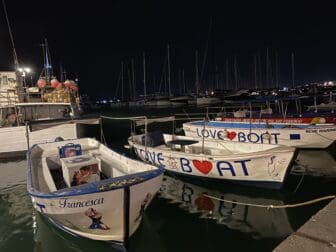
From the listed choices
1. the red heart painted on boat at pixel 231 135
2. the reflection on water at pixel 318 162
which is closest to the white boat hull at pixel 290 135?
the red heart painted on boat at pixel 231 135

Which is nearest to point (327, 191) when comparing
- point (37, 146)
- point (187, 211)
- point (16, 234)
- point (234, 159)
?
point (234, 159)

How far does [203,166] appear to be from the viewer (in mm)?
10172

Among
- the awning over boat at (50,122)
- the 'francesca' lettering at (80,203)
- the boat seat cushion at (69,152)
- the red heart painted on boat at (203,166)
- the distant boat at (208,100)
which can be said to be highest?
the distant boat at (208,100)

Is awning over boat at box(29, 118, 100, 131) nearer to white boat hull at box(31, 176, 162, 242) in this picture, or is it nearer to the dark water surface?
the dark water surface

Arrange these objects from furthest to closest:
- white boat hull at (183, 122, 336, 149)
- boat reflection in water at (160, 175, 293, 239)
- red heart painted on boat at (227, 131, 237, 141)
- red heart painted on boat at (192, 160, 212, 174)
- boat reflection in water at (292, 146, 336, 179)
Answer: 1. red heart painted on boat at (227, 131, 237, 141)
2. white boat hull at (183, 122, 336, 149)
3. boat reflection in water at (292, 146, 336, 179)
4. red heart painted on boat at (192, 160, 212, 174)
5. boat reflection in water at (160, 175, 293, 239)

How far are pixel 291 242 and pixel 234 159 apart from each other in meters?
6.47

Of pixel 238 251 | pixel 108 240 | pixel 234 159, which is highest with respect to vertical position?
pixel 234 159

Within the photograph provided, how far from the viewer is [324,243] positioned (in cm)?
301

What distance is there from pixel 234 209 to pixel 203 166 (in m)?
2.12

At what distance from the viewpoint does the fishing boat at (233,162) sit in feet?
29.8

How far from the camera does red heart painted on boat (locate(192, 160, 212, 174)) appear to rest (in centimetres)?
1004

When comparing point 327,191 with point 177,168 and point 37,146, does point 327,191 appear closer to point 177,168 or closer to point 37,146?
point 177,168

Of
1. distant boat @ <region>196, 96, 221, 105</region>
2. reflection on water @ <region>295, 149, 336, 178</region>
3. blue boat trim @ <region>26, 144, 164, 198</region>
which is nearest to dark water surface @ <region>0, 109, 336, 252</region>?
reflection on water @ <region>295, 149, 336, 178</region>

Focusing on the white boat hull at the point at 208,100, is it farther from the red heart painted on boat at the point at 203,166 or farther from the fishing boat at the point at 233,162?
the red heart painted on boat at the point at 203,166
